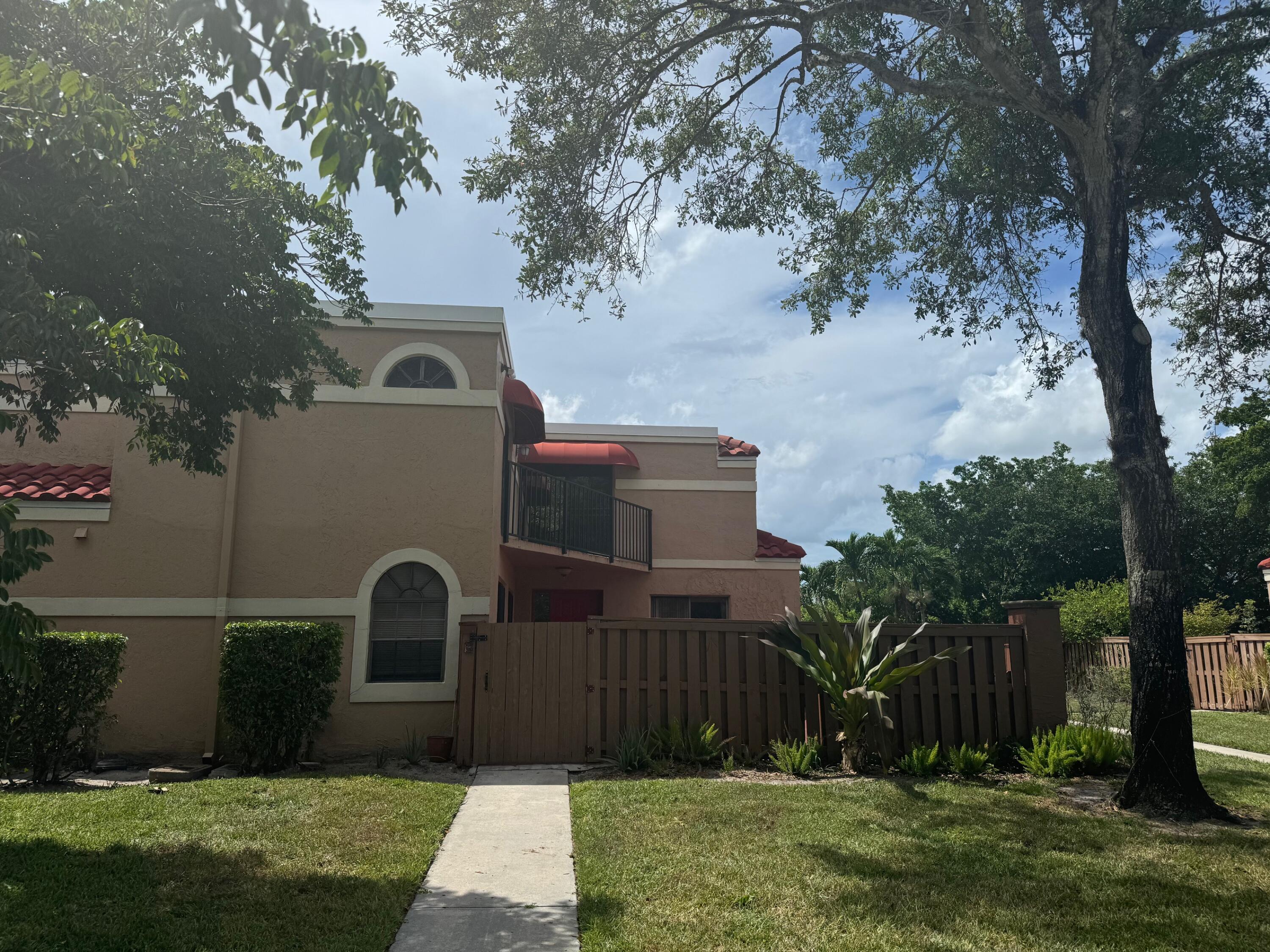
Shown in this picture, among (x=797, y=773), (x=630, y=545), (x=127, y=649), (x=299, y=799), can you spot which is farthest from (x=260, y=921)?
(x=630, y=545)

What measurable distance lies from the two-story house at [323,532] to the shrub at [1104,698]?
7.75 meters

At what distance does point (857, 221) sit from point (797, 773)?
7.83 m

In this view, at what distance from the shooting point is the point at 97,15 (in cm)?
797

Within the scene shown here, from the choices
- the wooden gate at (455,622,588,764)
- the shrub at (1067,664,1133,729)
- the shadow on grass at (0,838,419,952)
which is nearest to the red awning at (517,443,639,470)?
the wooden gate at (455,622,588,764)

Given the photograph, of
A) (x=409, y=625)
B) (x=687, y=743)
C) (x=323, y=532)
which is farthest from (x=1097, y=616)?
(x=323, y=532)

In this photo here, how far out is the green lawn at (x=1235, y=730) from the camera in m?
12.4

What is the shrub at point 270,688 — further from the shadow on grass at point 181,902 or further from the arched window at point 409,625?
the shadow on grass at point 181,902

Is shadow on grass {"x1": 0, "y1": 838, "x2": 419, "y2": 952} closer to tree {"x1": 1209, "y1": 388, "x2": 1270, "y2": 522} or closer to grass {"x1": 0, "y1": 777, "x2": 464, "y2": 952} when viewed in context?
grass {"x1": 0, "y1": 777, "x2": 464, "y2": 952}

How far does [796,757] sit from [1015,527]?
35.0 metres

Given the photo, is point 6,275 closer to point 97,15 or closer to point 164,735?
point 97,15

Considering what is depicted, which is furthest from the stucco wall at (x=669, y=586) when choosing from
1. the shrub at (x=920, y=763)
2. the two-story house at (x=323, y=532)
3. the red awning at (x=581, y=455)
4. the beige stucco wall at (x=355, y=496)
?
the shrub at (x=920, y=763)

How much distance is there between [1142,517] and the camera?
26.9 feet

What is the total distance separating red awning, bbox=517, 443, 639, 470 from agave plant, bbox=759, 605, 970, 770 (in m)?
8.69

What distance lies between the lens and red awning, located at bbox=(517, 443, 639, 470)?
735 inches
